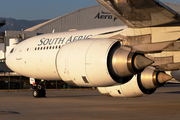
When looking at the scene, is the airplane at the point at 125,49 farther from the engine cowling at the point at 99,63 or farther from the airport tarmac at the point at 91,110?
the airport tarmac at the point at 91,110

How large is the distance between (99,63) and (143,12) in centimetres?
239

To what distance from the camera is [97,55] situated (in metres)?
11.3

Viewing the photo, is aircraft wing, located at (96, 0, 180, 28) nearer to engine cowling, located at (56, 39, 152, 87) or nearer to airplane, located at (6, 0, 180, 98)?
airplane, located at (6, 0, 180, 98)

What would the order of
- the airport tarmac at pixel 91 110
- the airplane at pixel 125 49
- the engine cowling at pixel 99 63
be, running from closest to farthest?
the airplane at pixel 125 49, the engine cowling at pixel 99 63, the airport tarmac at pixel 91 110

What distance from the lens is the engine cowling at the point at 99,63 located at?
1106 cm

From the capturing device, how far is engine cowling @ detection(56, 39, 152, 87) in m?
11.1

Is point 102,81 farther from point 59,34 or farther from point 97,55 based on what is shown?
point 59,34

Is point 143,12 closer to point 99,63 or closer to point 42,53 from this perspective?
point 99,63

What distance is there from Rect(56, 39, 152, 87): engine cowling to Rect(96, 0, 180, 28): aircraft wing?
115 cm

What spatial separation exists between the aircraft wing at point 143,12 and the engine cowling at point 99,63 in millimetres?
A: 1152

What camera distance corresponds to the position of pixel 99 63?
11.2 metres

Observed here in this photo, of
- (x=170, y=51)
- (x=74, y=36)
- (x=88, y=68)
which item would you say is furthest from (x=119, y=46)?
(x=74, y=36)

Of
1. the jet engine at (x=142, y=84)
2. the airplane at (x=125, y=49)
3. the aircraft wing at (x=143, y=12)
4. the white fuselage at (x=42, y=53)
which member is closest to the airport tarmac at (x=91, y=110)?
the jet engine at (x=142, y=84)

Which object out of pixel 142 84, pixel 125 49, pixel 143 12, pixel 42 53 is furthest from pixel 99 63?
pixel 42 53
